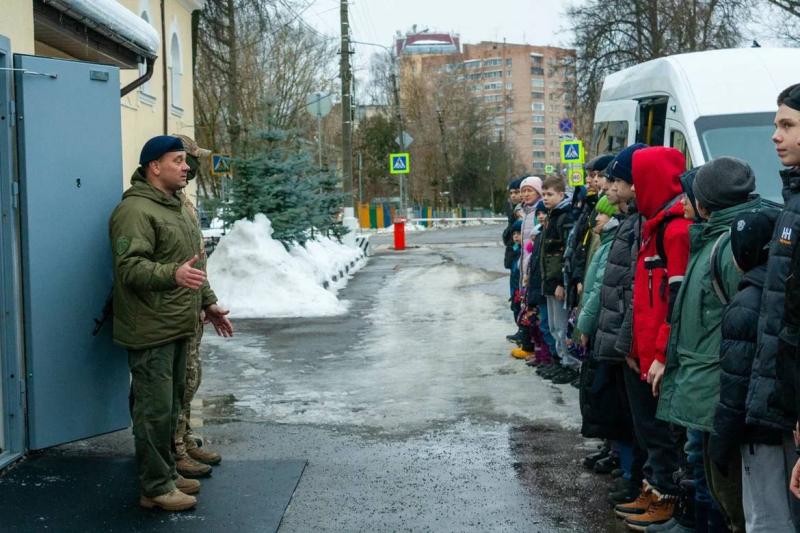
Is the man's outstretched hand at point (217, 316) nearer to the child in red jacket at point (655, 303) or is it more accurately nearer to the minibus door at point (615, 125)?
the child in red jacket at point (655, 303)

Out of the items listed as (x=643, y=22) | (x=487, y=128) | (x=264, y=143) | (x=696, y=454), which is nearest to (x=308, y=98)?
(x=643, y=22)

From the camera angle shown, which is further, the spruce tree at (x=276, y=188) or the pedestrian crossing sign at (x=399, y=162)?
the pedestrian crossing sign at (x=399, y=162)

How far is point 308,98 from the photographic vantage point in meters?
38.7

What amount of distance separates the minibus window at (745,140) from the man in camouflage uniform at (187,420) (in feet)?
16.7

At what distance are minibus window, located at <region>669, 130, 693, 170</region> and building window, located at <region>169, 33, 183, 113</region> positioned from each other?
14538 mm

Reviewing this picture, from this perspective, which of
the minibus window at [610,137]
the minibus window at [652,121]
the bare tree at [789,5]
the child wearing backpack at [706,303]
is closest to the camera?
the child wearing backpack at [706,303]

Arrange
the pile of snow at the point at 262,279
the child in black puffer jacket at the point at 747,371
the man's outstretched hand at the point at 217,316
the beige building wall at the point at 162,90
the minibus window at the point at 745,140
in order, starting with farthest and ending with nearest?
the beige building wall at the point at 162,90
the pile of snow at the point at 262,279
the minibus window at the point at 745,140
the man's outstretched hand at the point at 217,316
the child in black puffer jacket at the point at 747,371

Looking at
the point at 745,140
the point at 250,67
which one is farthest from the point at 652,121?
the point at 250,67

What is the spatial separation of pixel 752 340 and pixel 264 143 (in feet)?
48.7

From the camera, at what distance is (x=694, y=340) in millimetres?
4461

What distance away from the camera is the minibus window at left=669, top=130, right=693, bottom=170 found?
32.8ft

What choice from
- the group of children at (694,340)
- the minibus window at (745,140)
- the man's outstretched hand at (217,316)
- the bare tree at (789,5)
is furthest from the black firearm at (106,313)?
the bare tree at (789,5)

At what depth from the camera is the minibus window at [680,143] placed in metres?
9.99

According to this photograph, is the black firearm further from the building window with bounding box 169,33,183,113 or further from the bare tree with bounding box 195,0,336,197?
the bare tree with bounding box 195,0,336,197
